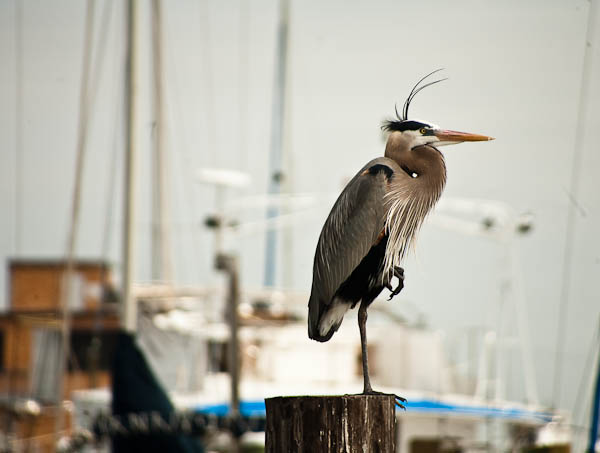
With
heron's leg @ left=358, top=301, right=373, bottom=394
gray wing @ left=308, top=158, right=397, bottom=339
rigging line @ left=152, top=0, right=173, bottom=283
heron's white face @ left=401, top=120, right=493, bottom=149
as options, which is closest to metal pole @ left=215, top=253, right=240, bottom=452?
rigging line @ left=152, top=0, right=173, bottom=283

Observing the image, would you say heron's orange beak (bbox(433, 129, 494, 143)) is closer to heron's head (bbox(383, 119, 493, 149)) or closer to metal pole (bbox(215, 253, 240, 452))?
heron's head (bbox(383, 119, 493, 149))

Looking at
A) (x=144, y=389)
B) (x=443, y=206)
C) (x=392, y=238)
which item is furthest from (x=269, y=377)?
(x=392, y=238)

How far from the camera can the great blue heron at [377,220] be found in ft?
21.1

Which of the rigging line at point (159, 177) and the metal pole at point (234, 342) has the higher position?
the rigging line at point (159, 177)

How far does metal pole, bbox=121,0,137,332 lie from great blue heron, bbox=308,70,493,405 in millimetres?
6354

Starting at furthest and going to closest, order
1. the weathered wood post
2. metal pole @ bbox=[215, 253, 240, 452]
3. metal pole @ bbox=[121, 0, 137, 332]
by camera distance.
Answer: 1. metal pole @ bbox=[215, 253, 240, 452]
2. metal pole @ bbox=[121, 0, 137, 332]
3. the weathered wood post

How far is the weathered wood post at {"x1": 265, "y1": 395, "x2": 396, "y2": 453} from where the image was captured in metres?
5.33

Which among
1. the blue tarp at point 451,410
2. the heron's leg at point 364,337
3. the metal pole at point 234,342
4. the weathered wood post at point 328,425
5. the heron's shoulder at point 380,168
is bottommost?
the blue tarp at point 451,410

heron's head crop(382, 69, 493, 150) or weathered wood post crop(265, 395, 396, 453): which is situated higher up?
heron's head crop(382, 69, 493, 150)

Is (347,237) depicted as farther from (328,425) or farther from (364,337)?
(328,425)

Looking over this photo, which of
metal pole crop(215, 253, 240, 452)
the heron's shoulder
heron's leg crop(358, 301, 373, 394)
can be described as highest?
the heron's shoulder

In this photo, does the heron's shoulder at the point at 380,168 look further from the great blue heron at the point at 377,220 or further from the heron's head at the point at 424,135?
the heron's head at the point at 424,135

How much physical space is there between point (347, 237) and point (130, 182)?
7.53 m

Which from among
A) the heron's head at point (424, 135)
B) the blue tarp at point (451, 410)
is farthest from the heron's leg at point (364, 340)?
the blue tarp at point (451, 410)
